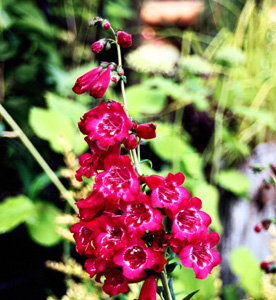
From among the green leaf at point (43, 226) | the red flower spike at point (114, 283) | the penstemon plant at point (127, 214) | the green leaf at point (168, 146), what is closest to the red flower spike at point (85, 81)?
the penstemon plant at point (127, 214)

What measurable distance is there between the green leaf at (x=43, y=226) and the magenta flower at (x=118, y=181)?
579 millimetres

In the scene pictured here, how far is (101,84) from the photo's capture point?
0.41 metres

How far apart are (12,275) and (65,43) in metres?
1.17

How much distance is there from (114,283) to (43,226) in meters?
0.56

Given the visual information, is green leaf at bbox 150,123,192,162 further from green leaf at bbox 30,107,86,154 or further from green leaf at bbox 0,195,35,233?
green leaf at bbox 0,195,35,233

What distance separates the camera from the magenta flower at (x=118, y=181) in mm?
365

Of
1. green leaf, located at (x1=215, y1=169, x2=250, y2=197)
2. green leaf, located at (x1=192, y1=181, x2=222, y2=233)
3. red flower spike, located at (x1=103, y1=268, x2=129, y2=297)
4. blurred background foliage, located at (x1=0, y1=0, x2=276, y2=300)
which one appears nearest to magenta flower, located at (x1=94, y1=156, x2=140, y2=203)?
red flower spike, located at (x1=103, y1=268, x2=129, y2=297)

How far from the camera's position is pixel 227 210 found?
136 cm

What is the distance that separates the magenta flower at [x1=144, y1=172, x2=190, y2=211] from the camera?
37cm

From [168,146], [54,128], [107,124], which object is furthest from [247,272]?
[107,124]

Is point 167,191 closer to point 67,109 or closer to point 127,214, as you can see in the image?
point 127,214

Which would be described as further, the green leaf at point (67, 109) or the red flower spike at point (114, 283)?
the green leaf at point (67, 109)

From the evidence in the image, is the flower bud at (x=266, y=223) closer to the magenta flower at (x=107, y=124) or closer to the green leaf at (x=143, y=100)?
the magenta flower at (x=107, y=124)

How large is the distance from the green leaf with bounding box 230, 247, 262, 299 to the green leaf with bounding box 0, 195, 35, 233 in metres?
0.67
